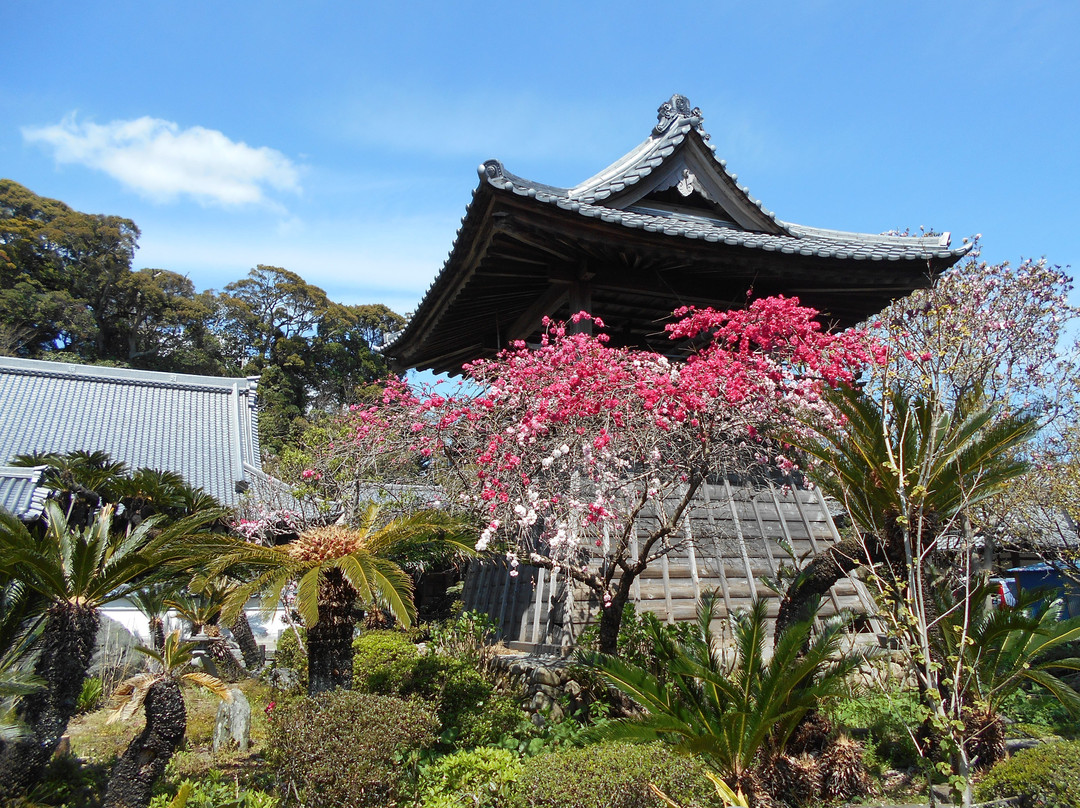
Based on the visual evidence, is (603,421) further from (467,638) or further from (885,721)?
(885,721)

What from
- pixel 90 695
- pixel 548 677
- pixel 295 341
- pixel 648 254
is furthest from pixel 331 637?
pixel 295 341

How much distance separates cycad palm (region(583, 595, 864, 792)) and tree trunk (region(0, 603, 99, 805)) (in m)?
4.31

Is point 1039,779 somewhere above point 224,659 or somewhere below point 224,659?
above

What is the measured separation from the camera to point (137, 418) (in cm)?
1894

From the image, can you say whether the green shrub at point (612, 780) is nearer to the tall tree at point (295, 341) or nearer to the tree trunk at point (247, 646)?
the tree trunk at point (247, 646)

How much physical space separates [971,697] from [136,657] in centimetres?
1113

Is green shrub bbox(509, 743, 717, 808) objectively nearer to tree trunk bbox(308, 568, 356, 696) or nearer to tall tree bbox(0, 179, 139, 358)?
tree trunk bbox(308, 568, 356, 696)

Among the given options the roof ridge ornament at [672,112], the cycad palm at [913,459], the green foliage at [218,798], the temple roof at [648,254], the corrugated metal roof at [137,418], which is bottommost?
the green foliage at [218,798]

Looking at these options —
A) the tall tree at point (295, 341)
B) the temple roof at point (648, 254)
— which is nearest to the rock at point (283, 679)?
the temple roof at point (648, 254)

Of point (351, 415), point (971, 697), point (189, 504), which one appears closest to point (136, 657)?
point (189, 504)

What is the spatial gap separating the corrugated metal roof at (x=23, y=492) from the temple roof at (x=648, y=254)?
6016 millimetres

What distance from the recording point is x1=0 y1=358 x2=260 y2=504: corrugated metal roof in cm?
1712

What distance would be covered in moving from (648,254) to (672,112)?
326cm

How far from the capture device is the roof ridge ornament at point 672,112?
367 inches
